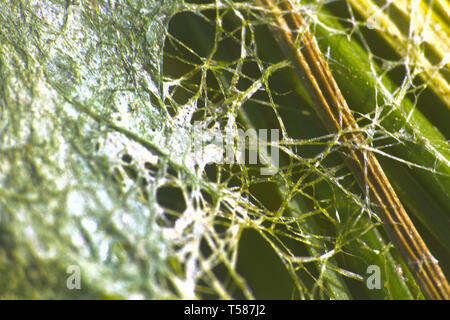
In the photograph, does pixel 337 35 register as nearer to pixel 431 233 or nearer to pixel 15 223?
pixel 431 233

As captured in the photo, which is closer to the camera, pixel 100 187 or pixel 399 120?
pixel 100 187

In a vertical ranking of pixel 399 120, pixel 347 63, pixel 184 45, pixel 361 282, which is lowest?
pixel 361 282

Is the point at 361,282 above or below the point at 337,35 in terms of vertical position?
below

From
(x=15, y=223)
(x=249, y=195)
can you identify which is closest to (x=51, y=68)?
(x=15, y=223)
